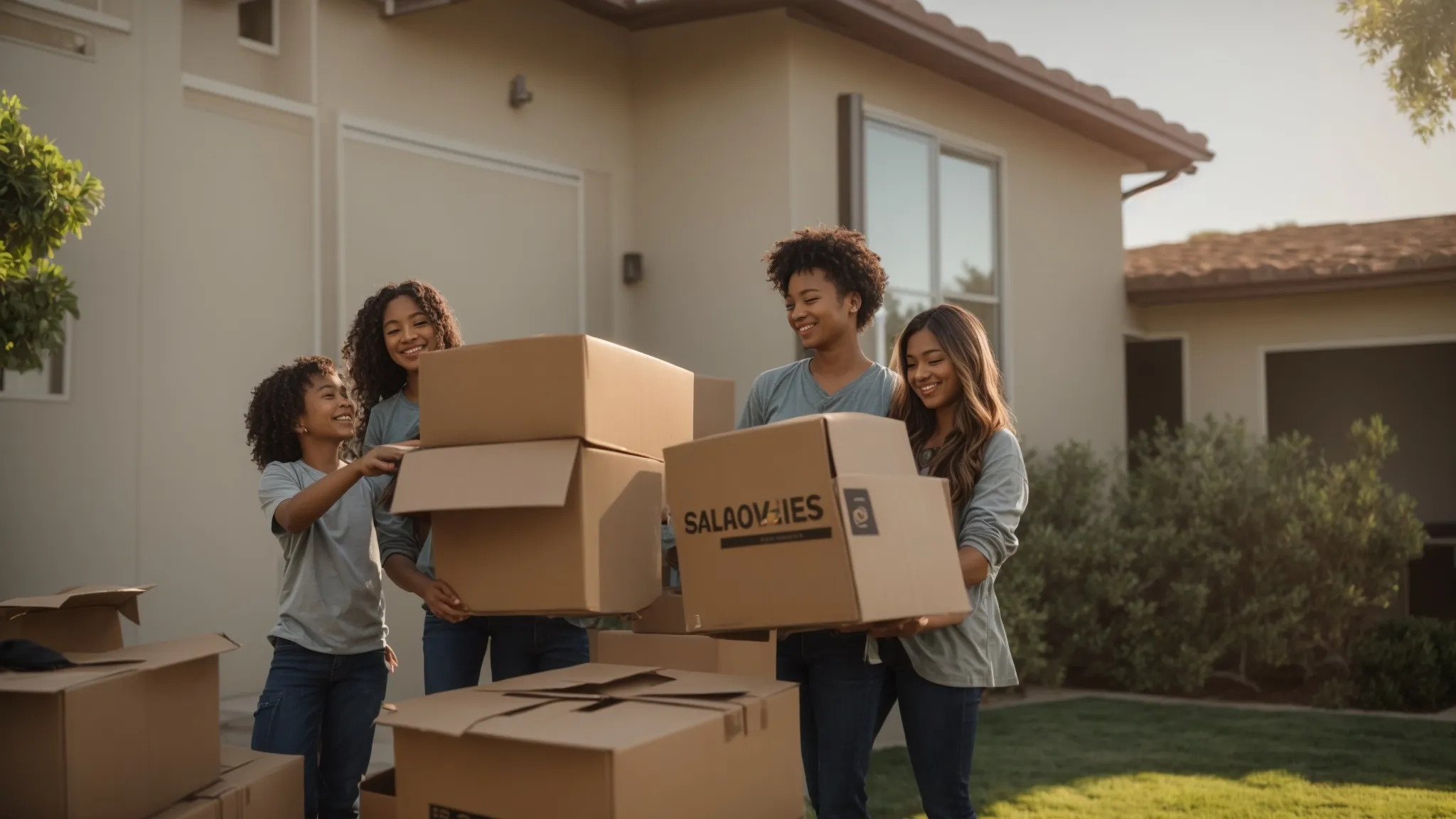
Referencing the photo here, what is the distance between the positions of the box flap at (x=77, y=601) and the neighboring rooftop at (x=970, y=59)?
462 cm

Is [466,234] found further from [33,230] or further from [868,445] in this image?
[868,445]

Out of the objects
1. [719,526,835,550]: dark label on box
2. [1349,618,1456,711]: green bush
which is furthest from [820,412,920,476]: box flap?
[1349,618,1456,711]: green bush

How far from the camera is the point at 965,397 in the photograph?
2.74 metres

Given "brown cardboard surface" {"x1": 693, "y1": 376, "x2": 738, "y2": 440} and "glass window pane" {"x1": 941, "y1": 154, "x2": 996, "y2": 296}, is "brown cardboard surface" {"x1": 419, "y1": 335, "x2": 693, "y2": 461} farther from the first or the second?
"glass window pane" {"x1": 941, "y1": 154, "x2": 996, "y2": 296}

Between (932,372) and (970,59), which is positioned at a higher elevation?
(970,59)

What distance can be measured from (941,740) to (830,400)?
748 millimetres

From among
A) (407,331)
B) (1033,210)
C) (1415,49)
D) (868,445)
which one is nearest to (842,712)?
(868,445)

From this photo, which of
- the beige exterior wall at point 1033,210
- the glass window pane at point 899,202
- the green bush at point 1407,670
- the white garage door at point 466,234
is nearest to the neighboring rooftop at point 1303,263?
the beige exterior wall at point 1033,210

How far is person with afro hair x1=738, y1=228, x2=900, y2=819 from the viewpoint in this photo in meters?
2.66

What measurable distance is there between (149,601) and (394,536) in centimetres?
280

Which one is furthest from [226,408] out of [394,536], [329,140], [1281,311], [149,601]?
[1281,311]

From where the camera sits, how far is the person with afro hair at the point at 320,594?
2.90 m

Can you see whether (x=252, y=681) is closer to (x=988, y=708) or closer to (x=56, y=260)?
(x=56, y=260)

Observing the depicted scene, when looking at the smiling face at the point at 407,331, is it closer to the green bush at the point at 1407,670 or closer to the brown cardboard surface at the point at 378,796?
the brown cardboard surface at the point at 378,796
